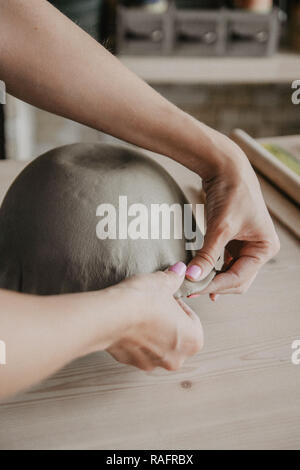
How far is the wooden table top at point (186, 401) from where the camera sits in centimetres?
50

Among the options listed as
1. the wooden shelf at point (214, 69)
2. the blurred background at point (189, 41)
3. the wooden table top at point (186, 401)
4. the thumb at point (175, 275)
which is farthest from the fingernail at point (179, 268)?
the wooden shelf at point (214, 69)

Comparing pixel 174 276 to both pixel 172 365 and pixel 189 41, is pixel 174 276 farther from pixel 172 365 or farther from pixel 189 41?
pixel 189 41

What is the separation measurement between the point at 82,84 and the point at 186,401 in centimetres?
44

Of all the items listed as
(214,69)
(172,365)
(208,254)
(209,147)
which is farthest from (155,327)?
(214,69)

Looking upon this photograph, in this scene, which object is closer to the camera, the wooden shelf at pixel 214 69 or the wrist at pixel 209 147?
the wrist at pixel 209 147

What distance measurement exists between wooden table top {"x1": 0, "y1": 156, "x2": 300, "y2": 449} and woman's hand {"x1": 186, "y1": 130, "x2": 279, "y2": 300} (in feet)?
0.20

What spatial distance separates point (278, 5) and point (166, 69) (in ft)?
2.36

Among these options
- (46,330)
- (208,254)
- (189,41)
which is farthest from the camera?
(189,41)

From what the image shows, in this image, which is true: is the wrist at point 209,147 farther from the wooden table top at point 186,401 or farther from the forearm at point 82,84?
the wooden table top at point 186,401

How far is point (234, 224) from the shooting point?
668 mm

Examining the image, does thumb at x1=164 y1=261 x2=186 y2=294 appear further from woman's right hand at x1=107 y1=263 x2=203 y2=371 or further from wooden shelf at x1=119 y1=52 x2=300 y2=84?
wooden shelf at x1=119 y1=52 x2=300 y2=84

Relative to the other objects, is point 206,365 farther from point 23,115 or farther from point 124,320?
point 23,115

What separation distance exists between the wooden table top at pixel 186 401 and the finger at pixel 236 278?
4 centimetres
